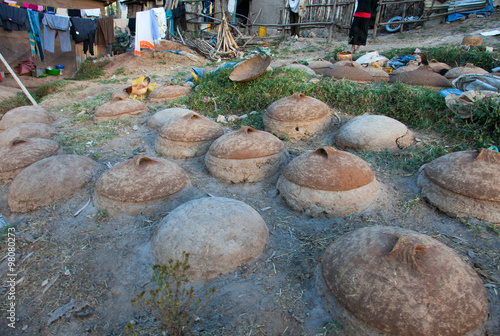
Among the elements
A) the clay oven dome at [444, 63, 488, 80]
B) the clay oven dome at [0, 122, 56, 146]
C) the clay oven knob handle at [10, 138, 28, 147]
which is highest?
the clay oven dome at [444, 63, 488, 80]

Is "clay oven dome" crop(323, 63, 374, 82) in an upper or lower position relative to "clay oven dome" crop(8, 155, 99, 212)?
upper

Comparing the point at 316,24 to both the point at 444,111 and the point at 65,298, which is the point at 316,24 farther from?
the point at 65,298

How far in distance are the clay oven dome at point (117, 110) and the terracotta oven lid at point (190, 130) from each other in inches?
83.3

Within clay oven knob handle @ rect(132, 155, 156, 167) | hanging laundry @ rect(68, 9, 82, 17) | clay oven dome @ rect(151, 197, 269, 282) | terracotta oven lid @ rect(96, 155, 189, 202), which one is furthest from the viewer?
hanging laundry @ rect(68, 9, 82, 17)

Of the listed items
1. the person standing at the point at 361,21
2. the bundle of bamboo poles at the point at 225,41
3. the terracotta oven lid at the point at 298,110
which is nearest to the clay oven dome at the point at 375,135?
the terracotta oven lid at the point at 298,110

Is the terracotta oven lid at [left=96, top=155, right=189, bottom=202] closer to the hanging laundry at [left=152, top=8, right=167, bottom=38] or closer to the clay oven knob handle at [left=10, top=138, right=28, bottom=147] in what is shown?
the clay oven knob handle at [left=10, top=138, right=28, bottom=147]

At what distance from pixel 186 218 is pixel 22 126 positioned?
16.5ft

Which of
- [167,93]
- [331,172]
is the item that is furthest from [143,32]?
[331,172]

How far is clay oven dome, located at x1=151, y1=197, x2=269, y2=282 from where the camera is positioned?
2514 mm

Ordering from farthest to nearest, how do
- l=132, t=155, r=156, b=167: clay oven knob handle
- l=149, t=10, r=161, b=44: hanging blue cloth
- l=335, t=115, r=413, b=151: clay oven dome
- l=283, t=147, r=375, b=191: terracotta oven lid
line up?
l=149, t=10, r=161, b=44: hanging blue cloth
l=335, t=115, r=413, b=151: clay oven dome
l=132, t=155, r=156, b=167: clay oven knob handle
l=283, t=147, r=375, b=191: terracotta oven lid

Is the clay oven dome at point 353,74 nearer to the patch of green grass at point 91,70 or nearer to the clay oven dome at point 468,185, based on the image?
the clay oven dome at point 468,185

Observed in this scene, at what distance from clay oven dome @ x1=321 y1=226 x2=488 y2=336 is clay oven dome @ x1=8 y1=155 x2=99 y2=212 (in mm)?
3492

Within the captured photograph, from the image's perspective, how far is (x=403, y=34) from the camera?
13258 millimetres

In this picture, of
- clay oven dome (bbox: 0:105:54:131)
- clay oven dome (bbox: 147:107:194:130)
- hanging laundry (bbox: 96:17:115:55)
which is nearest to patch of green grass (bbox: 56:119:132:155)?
clay oven dome (bbox: 147:107:194:130)
